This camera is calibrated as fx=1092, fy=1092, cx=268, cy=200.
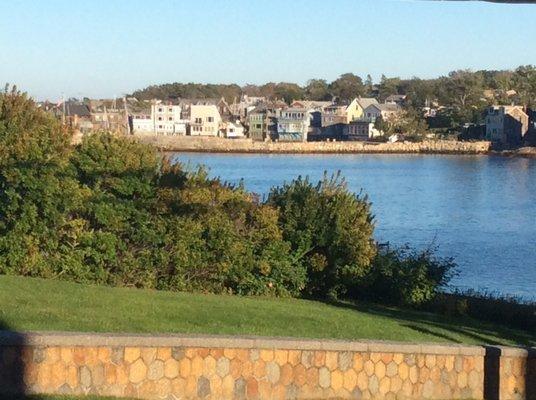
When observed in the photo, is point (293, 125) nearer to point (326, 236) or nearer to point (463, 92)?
point (463, 92)

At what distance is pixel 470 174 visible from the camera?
96.1 meters

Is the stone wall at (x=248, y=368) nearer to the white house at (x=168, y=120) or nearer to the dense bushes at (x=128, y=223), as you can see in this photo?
the dense bushes at (x=128, y=223)

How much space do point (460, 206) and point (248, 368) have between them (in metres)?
53.1

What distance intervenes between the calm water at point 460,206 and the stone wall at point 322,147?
1541cm

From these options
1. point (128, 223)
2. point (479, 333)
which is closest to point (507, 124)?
point (128, 223)

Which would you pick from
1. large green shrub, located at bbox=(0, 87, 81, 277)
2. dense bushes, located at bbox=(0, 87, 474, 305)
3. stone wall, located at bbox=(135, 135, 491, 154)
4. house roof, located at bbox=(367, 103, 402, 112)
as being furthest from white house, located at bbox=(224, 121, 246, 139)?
large green shrub, located at bbox=(0, 87, 81, 277)

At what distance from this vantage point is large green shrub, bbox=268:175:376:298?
69.1 ft

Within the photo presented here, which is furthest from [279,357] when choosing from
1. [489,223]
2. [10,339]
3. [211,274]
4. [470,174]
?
[470,174]

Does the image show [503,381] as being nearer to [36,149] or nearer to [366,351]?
[366,351]

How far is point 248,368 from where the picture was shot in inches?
419

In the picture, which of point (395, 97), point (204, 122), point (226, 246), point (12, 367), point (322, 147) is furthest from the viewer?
point (395, 97)

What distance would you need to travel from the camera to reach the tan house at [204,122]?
154m

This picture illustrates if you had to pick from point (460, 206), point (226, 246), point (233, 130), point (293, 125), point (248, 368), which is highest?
point (248, 368)

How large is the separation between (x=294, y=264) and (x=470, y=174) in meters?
77.3
